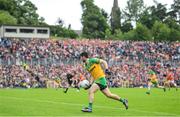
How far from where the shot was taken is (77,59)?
177 ft

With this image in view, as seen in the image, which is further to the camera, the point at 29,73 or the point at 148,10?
the point at 148,10

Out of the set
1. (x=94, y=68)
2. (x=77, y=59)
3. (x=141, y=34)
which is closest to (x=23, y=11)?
(x=141, y=34)

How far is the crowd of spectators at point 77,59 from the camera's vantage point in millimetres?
49750

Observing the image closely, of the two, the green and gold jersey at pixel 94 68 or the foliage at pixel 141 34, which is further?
the foliage at pixel 141 34

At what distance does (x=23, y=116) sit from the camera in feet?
51.7

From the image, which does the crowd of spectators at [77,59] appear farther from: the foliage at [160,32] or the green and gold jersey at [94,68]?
the foliage at [160,32]

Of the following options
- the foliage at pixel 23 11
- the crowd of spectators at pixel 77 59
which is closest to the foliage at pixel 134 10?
the foliage at pixel 23 11

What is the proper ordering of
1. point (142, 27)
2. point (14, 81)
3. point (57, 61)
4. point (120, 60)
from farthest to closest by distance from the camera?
point (142, 27) → point (120, 60) → point (57, 61) → point (14, 81)

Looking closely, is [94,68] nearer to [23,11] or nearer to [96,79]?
[96,79]

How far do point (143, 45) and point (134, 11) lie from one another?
7621 centimetres

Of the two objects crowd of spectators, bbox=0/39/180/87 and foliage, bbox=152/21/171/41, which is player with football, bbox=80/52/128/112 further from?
foliage, bbox=152/21/171/41

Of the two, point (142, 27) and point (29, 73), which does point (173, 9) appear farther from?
point (29, 73)

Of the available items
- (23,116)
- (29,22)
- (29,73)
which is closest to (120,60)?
(29,73)

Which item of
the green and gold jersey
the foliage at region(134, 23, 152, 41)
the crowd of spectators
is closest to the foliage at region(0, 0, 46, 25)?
the foliage at region(134, 23, 152, 41)
